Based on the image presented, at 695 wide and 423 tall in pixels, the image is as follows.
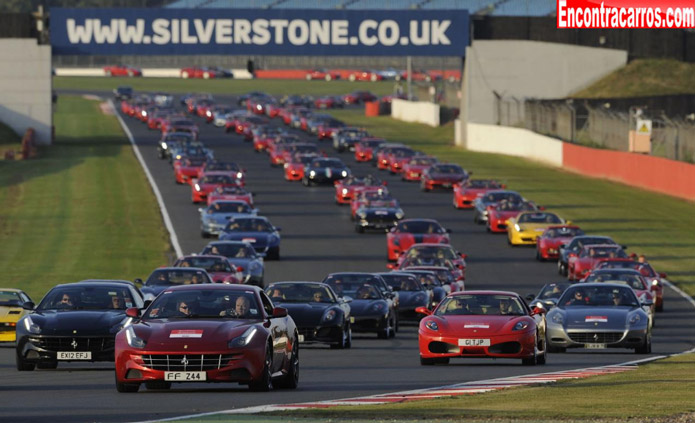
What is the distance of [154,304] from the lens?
60.1 ft

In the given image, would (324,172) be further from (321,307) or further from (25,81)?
(321,307)

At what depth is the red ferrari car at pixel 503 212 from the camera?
55578mm

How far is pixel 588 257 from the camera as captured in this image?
4216cm

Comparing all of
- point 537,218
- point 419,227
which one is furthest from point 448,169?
point 419,227

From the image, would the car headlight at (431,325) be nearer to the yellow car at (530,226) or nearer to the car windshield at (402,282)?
the car windshield at (402,282)

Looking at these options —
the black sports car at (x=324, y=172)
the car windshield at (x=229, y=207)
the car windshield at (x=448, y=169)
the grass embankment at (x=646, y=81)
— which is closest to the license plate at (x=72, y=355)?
the car windshield at (x=229, y=207)

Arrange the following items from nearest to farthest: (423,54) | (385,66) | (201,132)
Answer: (423,54) < (201,132) < (385,66)

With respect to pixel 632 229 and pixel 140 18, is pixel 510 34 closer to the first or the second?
pixel 140 18

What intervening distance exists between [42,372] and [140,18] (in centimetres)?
6879

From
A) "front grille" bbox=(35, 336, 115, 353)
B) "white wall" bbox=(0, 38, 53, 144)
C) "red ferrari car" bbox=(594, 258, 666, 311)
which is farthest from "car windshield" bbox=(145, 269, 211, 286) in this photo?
"white wall" bbox=(0, 38, 53, 144)

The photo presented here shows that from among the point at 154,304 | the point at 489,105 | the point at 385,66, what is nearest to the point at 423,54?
the point at 489,105

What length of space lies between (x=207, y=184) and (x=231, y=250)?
2126cm

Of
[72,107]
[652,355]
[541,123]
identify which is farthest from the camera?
[72,107]

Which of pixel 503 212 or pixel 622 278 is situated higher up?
pixel 622 278
